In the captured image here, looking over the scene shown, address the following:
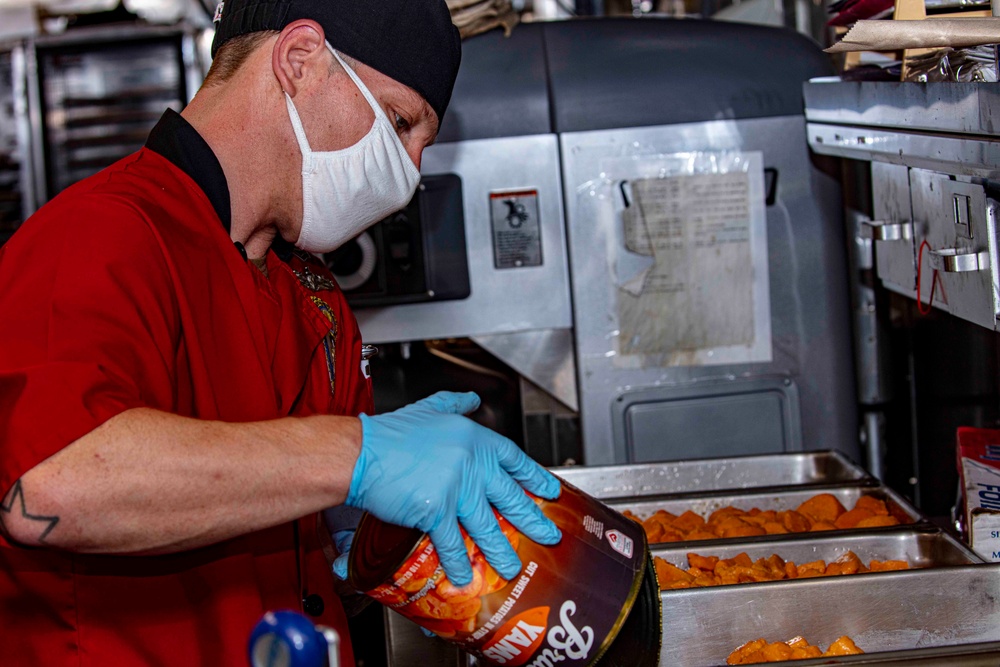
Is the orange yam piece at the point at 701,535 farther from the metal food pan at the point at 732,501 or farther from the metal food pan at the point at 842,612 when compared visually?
the metal food pan at the point at 842,612

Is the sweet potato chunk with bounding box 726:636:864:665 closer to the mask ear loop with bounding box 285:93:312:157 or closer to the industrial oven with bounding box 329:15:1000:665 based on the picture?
the mask ear loop with bounding box 285:93:312:157

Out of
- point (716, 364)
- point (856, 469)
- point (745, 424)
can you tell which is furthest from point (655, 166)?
point (856, 469)

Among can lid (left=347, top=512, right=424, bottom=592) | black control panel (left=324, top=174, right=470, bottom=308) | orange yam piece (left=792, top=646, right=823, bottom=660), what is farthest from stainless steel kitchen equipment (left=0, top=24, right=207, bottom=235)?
orange yam piece (left=792, top=646, right=823, bottom=660)

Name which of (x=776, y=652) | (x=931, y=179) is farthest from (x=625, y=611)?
(x=931, y=179)

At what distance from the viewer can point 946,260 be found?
4.23 ft

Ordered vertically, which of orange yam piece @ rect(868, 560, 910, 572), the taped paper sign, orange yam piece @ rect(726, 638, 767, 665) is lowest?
orange yam piece @ rect(726, 638, 767, 665)

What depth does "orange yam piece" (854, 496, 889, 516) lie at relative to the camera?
5.16 feet

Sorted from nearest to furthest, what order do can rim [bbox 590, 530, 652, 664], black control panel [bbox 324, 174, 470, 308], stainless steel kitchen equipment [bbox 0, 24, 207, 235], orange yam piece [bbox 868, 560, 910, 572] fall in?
can rim [bbox 590, 530, 652, 664], orange yam piece [bbox 868, 560, 910, 572], black control panel [bbox 324, 174, 470, 308], stainless steel kitchen equipment [bbox 0, 24, 207, 235]

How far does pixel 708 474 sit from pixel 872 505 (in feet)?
1.01

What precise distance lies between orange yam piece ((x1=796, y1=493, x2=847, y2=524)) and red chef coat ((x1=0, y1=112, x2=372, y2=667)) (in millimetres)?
750

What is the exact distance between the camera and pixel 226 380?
3.74 feet

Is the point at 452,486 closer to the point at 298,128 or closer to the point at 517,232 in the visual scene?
the point at 298,128

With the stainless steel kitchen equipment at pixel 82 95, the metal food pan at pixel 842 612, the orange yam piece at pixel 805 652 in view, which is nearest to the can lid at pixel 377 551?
the metal food pan at pixel 842 612

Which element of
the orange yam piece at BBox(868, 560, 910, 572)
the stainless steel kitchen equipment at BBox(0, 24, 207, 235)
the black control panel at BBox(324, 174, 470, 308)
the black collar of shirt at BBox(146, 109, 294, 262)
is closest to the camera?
the black collar of shirt at BBox(146, 109, 294, 262)
